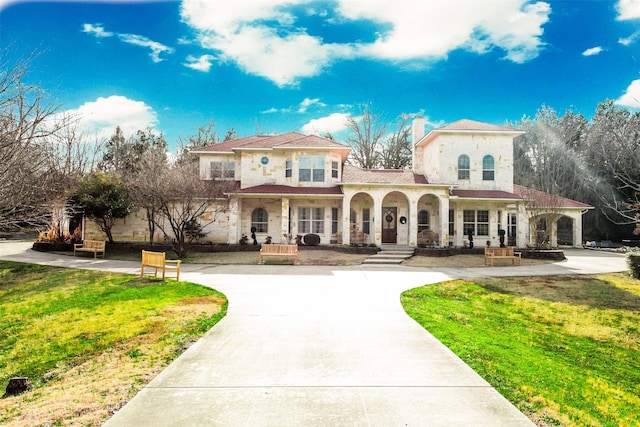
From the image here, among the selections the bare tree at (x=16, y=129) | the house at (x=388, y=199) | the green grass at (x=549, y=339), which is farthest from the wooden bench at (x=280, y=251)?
the bare tree at (x=16, y=129)

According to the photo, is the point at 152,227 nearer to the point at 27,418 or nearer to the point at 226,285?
the point at 226,285

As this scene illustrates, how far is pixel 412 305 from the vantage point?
30.1ft

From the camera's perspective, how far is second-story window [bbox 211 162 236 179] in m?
25.8

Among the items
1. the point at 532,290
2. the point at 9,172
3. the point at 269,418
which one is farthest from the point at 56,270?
the point at 532,290

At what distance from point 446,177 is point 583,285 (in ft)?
40.5

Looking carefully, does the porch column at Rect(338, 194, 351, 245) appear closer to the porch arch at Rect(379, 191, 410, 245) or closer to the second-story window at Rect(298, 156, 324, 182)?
the second-story window at Rect(298, 156, 324, 182)

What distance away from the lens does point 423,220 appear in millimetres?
24812

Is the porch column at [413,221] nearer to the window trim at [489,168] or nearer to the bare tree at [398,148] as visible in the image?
the window trim at [489,168]

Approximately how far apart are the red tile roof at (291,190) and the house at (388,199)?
0.06m

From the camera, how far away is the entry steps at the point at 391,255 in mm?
18617

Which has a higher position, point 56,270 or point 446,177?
point 446,177

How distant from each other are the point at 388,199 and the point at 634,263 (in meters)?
12.9

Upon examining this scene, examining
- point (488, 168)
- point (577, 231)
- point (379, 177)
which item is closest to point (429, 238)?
point (379, 177)

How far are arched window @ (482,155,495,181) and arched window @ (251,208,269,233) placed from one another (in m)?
14.7
